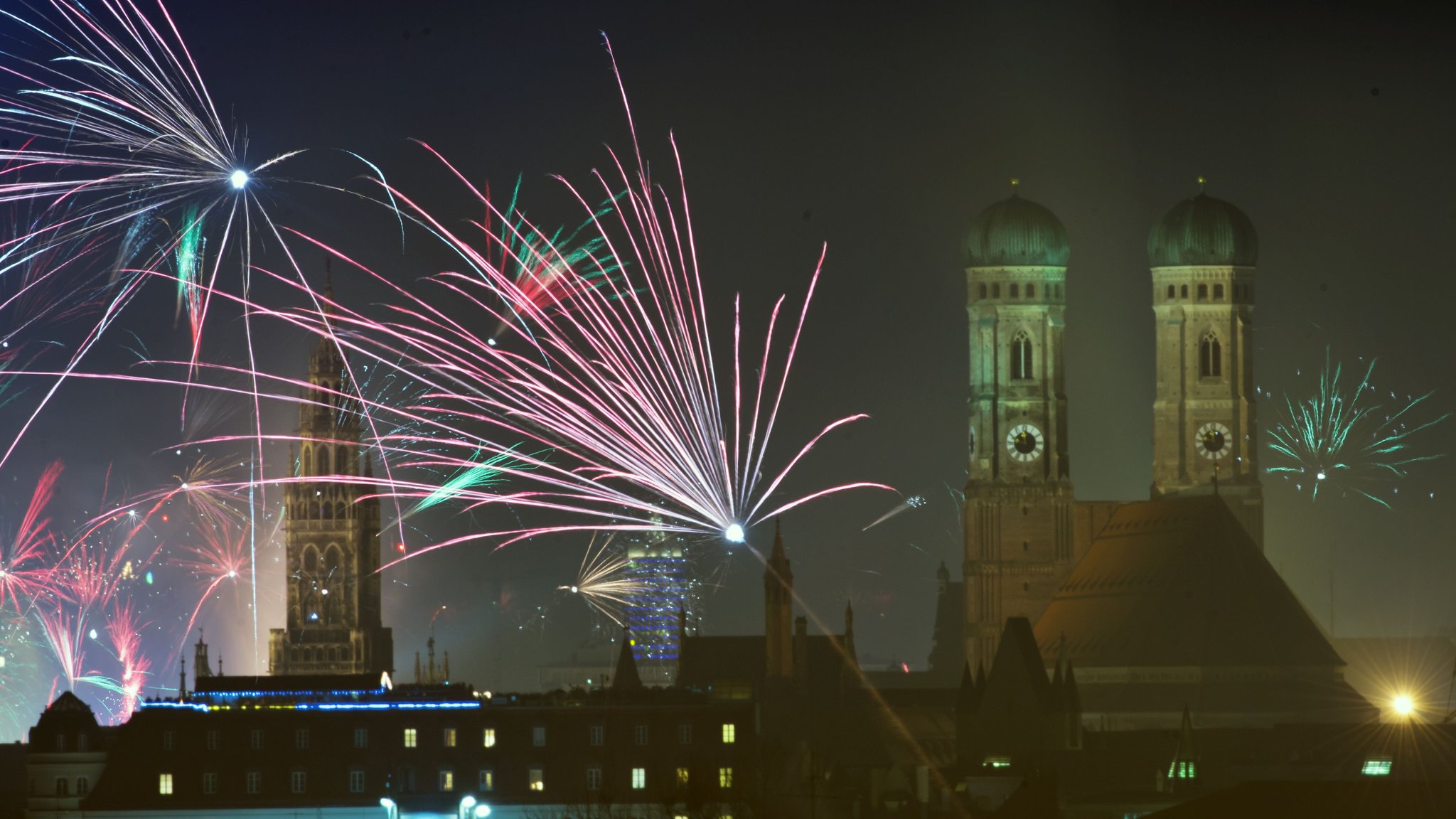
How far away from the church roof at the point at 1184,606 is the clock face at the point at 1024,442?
5.99m

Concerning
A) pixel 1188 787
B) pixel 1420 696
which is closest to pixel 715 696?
pixel 1188 787

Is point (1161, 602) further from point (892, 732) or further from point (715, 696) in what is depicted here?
point (715, 696)

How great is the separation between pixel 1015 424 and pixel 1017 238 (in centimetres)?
885

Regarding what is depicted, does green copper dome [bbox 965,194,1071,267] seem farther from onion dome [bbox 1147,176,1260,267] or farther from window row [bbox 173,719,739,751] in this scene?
window row [bbox 173,719,739,751]

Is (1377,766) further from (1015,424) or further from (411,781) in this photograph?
(1015,424)

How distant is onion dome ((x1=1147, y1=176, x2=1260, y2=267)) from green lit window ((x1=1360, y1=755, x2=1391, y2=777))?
43.7 meters

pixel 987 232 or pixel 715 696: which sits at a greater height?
pixel 987 232

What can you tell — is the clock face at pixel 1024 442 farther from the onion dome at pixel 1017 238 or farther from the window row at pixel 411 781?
the window row at pixel 411 781

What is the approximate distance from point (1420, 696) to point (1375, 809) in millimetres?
91704

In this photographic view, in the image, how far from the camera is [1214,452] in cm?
17262

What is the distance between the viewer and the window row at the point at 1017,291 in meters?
169

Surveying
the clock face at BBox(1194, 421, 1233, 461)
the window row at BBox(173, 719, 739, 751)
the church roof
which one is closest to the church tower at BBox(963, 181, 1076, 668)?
the church roof

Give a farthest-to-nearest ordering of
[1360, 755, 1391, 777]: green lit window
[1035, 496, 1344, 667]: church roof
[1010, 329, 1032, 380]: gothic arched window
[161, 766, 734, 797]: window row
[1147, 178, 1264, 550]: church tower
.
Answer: [1147, 178, 1264, 550]: church tower, [1010, 329, 1032, 380]: gothic arched window, [1035, 496, 1344, 667]: church roof, [1360, 755, 1391, 777]: green lit window, [161, 766, 734, 797]: window row

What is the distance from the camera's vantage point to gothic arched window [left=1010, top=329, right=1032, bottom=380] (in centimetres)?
16862
